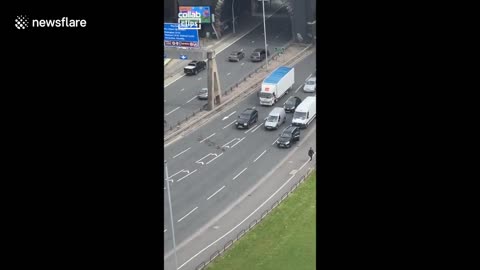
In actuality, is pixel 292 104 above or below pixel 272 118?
below

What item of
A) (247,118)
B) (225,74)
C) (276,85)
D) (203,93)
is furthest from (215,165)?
(225,74)

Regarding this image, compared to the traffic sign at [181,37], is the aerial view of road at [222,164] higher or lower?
lower

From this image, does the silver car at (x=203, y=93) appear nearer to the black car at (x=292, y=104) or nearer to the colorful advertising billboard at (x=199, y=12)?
the black car at (x=292, y=104)

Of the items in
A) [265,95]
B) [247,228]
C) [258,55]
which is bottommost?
[247,228]

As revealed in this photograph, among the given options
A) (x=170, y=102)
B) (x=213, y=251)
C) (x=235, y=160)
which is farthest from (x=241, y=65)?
(x=213, y=251)
